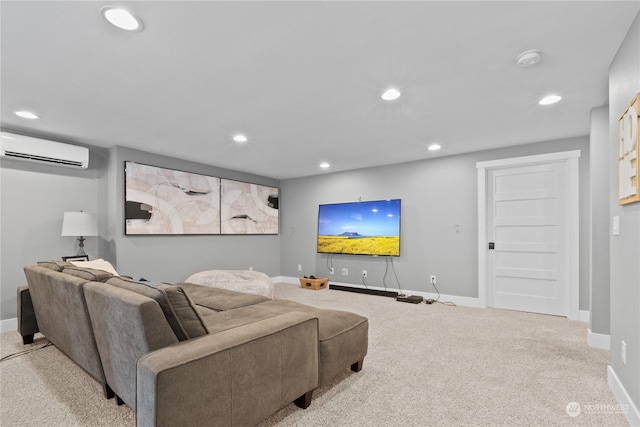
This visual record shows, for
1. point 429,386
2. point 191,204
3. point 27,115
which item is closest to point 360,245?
point 191,204

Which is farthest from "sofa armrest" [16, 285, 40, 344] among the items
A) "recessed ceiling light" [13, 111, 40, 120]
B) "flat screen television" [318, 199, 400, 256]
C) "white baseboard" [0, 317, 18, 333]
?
"flat screen television" [318, 199, 400, 256]

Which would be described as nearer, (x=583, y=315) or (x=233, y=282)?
(x=583, y=315)

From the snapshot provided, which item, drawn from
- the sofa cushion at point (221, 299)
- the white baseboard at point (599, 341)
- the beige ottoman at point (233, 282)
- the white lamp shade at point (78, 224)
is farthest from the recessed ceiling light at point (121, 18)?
the white baseboard at point (599, 341)

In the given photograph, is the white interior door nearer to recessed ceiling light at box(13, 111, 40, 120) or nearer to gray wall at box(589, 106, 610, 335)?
gray wall at box(589, 106, 610, 335)

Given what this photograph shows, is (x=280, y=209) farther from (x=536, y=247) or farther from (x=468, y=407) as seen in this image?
(x=468, y=407)

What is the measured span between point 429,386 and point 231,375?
145 centimetres

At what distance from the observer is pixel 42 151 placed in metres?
3.60

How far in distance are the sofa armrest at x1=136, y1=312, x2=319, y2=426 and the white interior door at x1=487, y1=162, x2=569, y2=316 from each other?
3602 mm

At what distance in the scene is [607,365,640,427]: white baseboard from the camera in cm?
169

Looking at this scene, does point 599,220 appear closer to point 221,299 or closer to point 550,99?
point 550,99

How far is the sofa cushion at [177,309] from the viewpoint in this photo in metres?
1.50

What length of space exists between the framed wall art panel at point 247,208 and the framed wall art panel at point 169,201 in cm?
17

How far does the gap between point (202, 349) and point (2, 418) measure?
5.07 ft

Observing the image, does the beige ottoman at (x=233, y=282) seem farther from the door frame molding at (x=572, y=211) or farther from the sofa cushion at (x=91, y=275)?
the door frame molding at (x=572, y=211)
